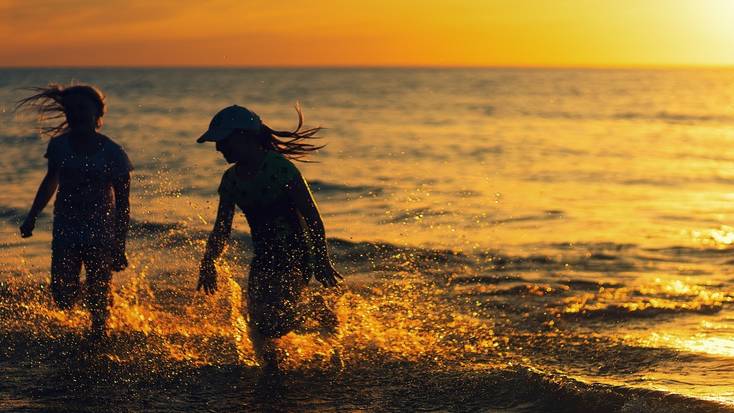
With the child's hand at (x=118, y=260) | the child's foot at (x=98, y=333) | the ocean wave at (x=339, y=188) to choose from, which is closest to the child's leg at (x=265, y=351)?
the child's hand at (x=118, y=260)

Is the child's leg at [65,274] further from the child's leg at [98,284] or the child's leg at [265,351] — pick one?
the child's leg at [265,351]

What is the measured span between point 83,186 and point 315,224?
5.99 ft

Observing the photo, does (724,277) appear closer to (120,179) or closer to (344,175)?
(120,179)

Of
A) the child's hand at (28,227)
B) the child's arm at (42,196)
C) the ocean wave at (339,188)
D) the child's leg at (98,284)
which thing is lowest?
the ocean wave at (339,188)

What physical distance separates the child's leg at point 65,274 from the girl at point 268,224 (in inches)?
48.2

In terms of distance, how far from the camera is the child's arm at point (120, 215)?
21.3ft

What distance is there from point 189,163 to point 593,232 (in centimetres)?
1200

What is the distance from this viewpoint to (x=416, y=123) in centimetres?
4197

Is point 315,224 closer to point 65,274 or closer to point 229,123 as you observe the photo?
point 229,123

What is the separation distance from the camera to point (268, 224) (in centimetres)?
584

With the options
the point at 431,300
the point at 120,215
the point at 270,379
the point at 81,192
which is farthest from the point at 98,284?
the point at 431,300

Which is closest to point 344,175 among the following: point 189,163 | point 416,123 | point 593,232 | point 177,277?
point 189,163

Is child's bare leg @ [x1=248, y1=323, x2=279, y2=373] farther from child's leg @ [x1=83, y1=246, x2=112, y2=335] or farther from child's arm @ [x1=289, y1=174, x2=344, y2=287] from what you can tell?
child's leg @ [x1=83, y1=246, x2=112, y2=335]

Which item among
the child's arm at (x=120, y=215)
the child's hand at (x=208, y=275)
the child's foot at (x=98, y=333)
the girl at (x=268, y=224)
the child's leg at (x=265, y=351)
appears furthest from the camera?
the child's foot at (x=98, y=333)
